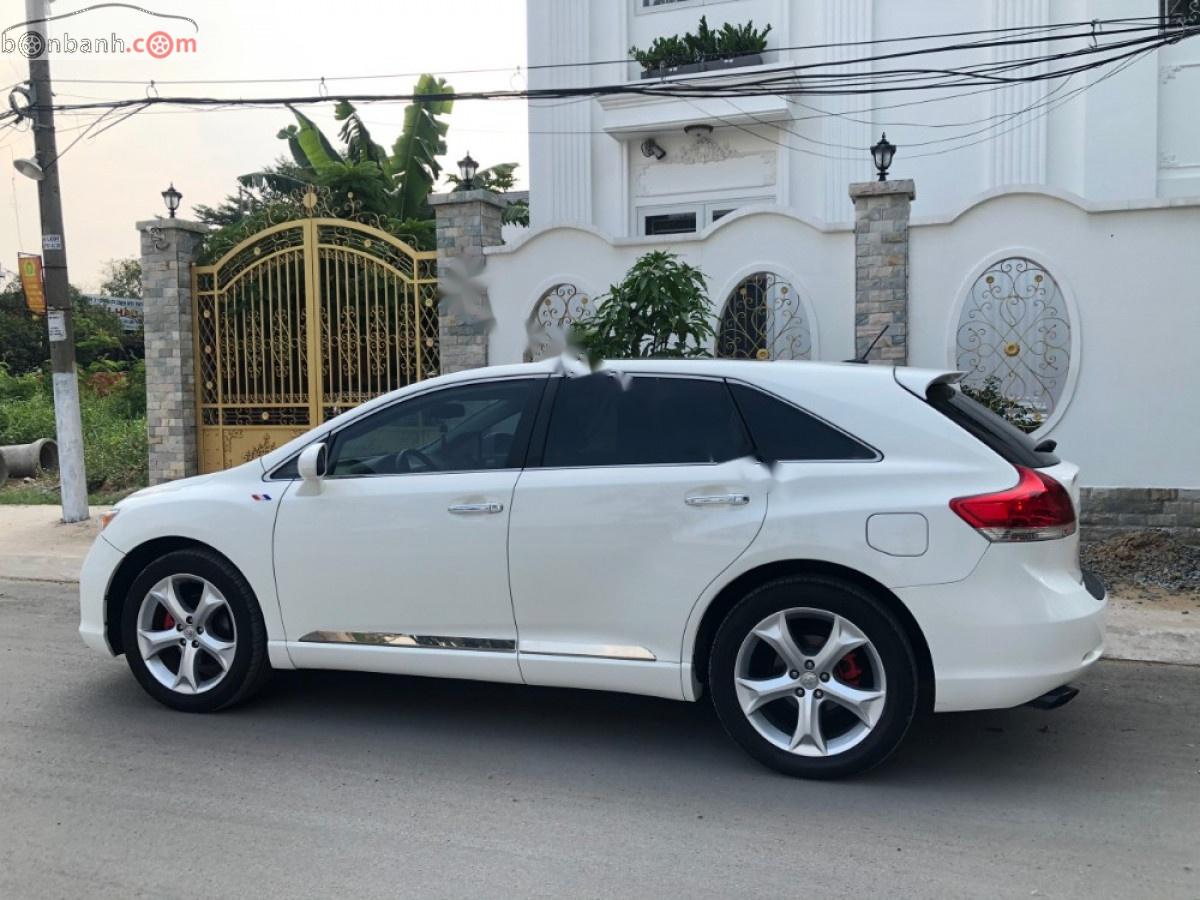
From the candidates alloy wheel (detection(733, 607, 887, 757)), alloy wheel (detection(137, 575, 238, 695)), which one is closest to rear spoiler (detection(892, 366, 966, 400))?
alloy wheel (detection(733, 607, 887, 757))

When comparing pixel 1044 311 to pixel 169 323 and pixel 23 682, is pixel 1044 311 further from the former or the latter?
pixel 169 323

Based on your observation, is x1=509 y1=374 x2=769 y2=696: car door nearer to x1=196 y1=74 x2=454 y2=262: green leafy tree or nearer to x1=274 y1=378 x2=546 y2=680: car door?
x1=274 y1=378 x2=546 y2=680: car door

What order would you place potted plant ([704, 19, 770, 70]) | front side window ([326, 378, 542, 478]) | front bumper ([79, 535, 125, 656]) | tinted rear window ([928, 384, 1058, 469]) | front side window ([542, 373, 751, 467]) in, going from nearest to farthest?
tinted rear window ([928, 384, 1058, 469]), front side window ([542, 373, 751, 467]), front side window ([326, 378, 542, 478]), front bumper ([79, 535, 125, 656]), potted plant ([704, 19, 770, 70])

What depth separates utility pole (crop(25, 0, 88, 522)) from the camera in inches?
428

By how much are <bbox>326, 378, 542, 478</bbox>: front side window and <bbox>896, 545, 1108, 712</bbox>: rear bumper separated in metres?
1.79

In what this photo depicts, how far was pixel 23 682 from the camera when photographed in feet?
18.4

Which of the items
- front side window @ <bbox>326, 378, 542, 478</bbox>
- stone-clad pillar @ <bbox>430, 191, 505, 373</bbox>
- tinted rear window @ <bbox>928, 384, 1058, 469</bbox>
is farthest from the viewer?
stone-clad pillar @ <bbox>430, 191, 505, 373</bbox>

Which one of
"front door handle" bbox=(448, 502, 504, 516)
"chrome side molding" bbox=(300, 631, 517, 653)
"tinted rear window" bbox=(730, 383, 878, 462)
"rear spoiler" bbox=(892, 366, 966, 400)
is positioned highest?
"rear spoiler" bbox=(892, 366, 966, 400)

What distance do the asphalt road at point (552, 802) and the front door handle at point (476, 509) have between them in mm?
1015

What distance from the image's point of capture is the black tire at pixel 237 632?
15.9 feet

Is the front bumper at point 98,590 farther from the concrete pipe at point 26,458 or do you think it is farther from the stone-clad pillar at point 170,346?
the concrete pipe at point 26,458

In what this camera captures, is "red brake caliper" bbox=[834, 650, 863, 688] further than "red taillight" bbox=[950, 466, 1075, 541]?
Yes

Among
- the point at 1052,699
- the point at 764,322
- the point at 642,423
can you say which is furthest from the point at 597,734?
the point at 764,322

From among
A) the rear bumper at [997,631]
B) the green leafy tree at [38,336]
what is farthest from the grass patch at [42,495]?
the green leafy tree at [38,336]
